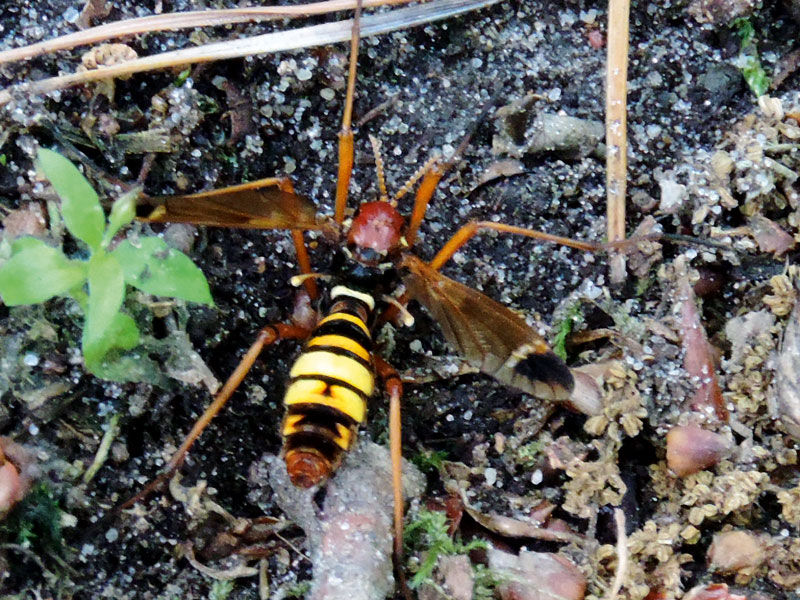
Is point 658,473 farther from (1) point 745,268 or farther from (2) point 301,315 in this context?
(2) point 301,315

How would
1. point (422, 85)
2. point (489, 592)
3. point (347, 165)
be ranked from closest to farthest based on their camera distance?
point (489, 592) < point (347, 165) < point (422, 85)

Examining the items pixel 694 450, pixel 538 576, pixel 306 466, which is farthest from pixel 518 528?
pixel 306 466

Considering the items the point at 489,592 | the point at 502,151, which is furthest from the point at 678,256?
the point at 489,592

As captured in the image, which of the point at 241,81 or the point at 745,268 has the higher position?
the point at 241,81

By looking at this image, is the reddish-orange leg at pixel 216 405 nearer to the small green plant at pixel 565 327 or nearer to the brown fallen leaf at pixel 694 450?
the small green plant at pixel 565 327

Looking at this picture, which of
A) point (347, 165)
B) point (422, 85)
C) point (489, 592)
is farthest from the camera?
point (422, 85)

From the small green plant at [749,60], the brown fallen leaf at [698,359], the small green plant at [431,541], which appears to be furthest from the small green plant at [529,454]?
the small green plant at [749,60]
